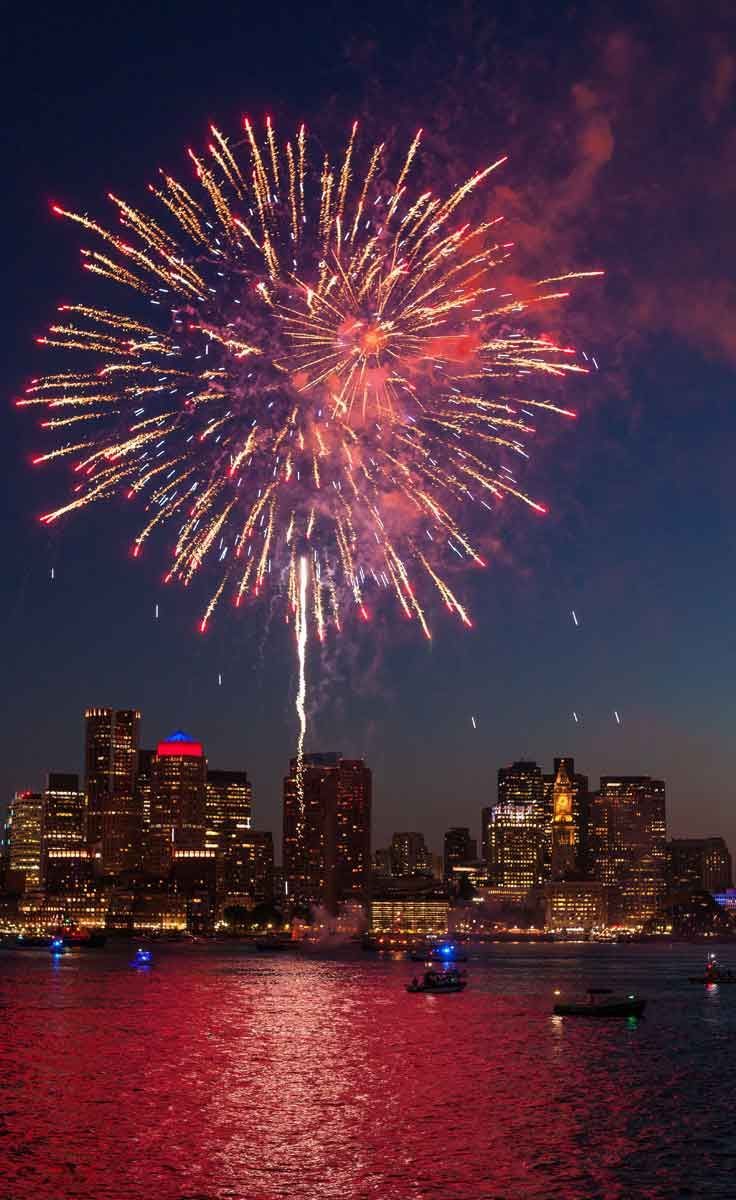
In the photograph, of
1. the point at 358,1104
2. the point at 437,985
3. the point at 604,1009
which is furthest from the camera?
the point at 437,985

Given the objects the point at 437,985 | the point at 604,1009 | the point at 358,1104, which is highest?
the point at 437,985

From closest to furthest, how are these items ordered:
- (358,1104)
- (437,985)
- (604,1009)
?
(358,1104)
(604,1009)
(437,985)

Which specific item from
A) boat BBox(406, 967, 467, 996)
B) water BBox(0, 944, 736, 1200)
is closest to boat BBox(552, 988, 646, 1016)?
water BBox(0, 944, 736, 1200)

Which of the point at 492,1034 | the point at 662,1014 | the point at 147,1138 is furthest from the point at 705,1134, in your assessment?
the point at 662,1014

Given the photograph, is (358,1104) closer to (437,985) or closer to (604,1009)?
(604,1009)

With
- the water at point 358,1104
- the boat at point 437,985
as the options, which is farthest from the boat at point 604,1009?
the boat at point 437,985

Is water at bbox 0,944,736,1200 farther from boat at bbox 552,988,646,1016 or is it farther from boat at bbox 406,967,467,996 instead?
boat at bbox 406,967,467,996

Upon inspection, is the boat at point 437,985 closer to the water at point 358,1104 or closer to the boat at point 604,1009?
the water at point 358,1104

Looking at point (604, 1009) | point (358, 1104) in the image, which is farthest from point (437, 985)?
point (358, 1104)

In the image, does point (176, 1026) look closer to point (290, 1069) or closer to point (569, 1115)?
point (290, 1069)
